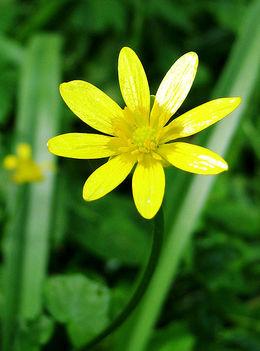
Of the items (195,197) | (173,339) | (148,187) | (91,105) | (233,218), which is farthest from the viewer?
(233,218)

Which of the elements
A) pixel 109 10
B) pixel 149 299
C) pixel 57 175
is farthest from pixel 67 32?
pixel 149 299

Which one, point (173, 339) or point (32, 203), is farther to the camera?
point (32, 203)

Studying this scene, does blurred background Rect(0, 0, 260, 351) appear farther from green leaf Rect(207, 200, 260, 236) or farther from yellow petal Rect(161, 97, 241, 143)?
yellow petal Rect(161, 97, 241, 143)

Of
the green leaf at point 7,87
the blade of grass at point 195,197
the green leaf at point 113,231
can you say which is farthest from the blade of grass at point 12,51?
the blade of grass at point 195,197

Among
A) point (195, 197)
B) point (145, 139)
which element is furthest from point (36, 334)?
point (195, 197)

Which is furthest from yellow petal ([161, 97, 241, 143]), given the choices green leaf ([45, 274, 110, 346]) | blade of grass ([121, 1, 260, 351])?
blade of grass ([121, 1, 260, 351])

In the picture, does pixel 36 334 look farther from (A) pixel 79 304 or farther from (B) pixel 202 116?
(B) pixel 202 116
